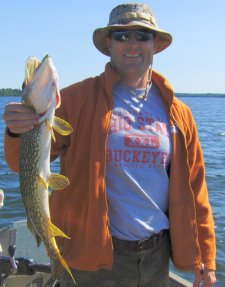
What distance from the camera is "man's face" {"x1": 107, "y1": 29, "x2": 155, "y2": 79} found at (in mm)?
3199

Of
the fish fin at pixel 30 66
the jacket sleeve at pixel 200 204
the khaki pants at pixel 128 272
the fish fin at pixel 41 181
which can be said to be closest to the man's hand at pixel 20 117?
the fish fin at pixel 30 66

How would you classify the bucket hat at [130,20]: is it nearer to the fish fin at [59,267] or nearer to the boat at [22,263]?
the fish fin at [59,267]

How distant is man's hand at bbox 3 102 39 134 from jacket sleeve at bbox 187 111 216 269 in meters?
1.33

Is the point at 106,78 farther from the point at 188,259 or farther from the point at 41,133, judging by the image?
the point at 188,259

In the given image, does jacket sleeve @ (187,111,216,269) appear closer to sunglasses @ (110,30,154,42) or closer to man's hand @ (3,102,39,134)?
sunglasses @ (110,30,154,42)

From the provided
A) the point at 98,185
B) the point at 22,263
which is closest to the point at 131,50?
the point at 98,185

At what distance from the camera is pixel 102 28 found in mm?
3291

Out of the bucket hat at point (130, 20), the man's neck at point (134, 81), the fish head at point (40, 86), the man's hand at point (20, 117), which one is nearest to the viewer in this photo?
the fish head at point (40, 86)

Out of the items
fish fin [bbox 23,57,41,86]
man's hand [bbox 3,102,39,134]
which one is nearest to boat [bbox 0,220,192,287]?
man's hand [bbox 3,102,39,134]

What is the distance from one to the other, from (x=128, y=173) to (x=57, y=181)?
516 millimetres

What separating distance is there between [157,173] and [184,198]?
30 cm

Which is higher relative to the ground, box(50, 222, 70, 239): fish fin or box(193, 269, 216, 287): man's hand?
box(50, 222, 70, 239): fish fin

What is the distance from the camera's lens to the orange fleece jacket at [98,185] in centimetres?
295

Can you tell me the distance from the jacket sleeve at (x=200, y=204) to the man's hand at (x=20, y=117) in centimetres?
133
